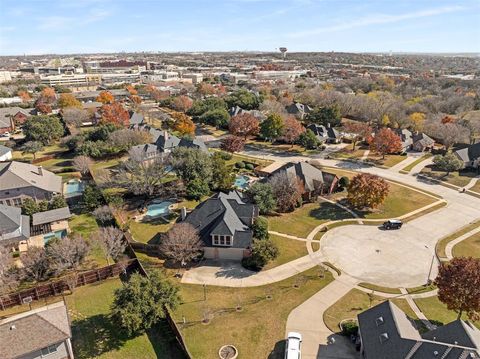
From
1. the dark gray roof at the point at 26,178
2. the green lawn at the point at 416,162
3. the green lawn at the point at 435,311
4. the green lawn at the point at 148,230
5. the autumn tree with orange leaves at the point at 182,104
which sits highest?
the autumn tree with orange leaves at the point at 182,104

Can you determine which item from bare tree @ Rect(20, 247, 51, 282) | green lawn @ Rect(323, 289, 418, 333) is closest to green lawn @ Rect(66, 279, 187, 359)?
bare tree @ Rect(20, 247, 51, 282)

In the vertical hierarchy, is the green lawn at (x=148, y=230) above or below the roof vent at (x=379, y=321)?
below

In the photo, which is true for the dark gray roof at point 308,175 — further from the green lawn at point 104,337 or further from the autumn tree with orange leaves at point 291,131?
the green lawn at point 104,337

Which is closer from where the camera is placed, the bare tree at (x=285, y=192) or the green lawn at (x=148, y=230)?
the green lawn at (x=148, y=230)

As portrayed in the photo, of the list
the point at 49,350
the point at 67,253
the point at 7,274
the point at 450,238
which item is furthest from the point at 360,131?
the point at 49,350

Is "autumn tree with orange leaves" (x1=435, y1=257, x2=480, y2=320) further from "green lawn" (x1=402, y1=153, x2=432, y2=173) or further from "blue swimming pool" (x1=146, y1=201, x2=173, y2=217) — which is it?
"green lawn" (x1=402, y1=153, x2=432, y2=173)

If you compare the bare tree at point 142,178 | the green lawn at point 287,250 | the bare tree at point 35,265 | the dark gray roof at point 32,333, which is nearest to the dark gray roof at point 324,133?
the bare tree at point 142,178

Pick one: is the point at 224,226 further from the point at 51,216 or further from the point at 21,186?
the point at 21,186
